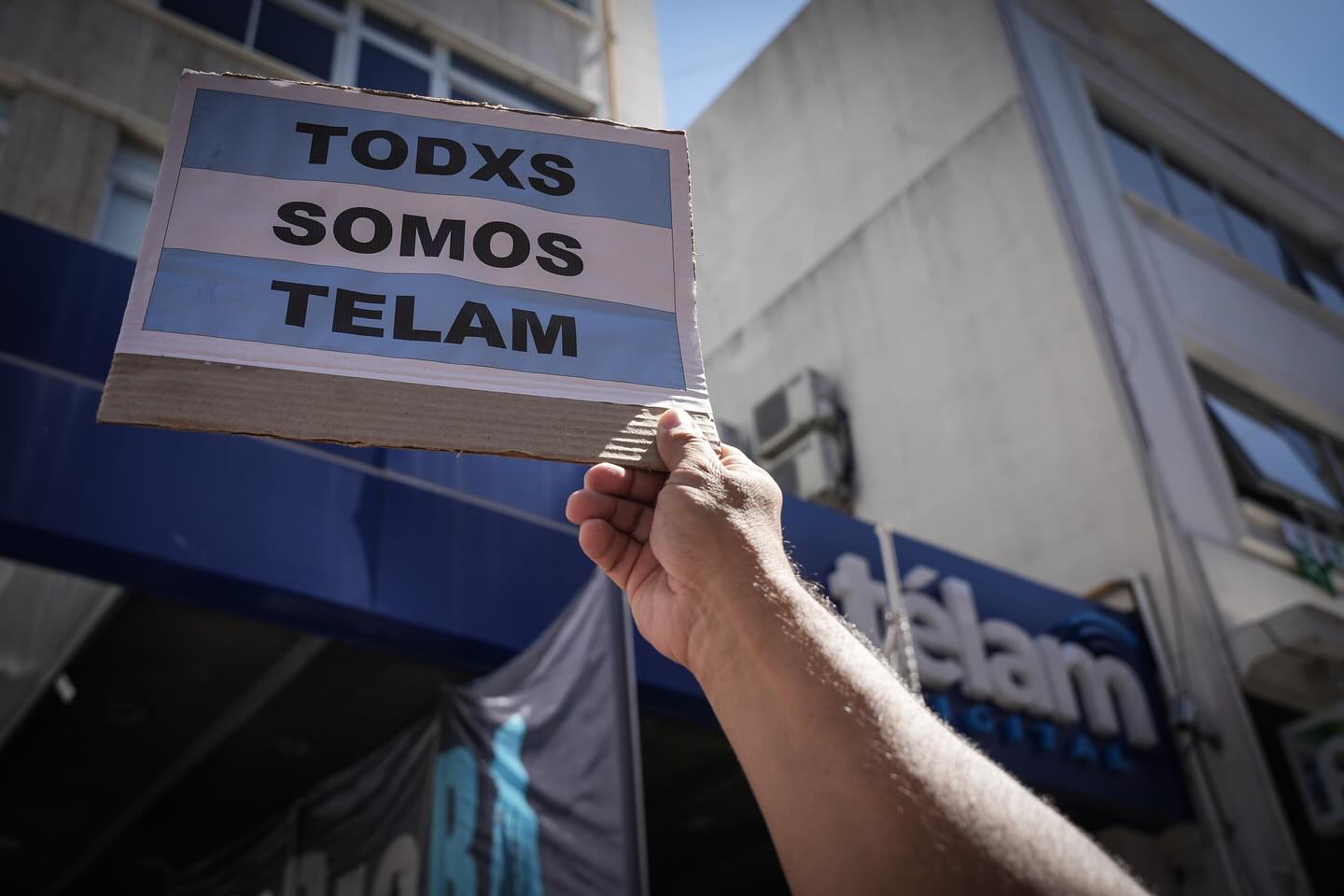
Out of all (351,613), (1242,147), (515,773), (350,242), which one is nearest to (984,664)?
(515,773)

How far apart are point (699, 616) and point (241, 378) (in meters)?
0.82

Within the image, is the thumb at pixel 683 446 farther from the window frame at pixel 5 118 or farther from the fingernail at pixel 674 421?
the window frame at pixel 5 118

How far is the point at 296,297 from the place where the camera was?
6.11ft

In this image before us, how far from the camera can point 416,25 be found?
862 centimetres

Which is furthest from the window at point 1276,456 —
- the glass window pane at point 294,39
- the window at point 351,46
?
the glass window pane at point 294,39

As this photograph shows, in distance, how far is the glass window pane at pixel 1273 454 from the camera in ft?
33.6

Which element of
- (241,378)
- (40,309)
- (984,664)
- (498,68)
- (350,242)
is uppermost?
(498,68)

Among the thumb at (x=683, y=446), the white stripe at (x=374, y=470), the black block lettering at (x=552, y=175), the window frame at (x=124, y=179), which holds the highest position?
the window frame at (x=124, y=179)

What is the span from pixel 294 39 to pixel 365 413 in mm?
6896

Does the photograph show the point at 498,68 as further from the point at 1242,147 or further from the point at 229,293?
the point at 1242,147

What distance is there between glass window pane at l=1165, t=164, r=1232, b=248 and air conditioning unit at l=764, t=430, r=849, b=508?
4.75 meters

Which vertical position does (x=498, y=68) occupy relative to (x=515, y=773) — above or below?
above

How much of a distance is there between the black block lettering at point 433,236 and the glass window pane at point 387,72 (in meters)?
6.31

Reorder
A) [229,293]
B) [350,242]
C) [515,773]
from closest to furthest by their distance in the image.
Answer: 1. [229,293]
2. [350,242]
3. [515,773]
